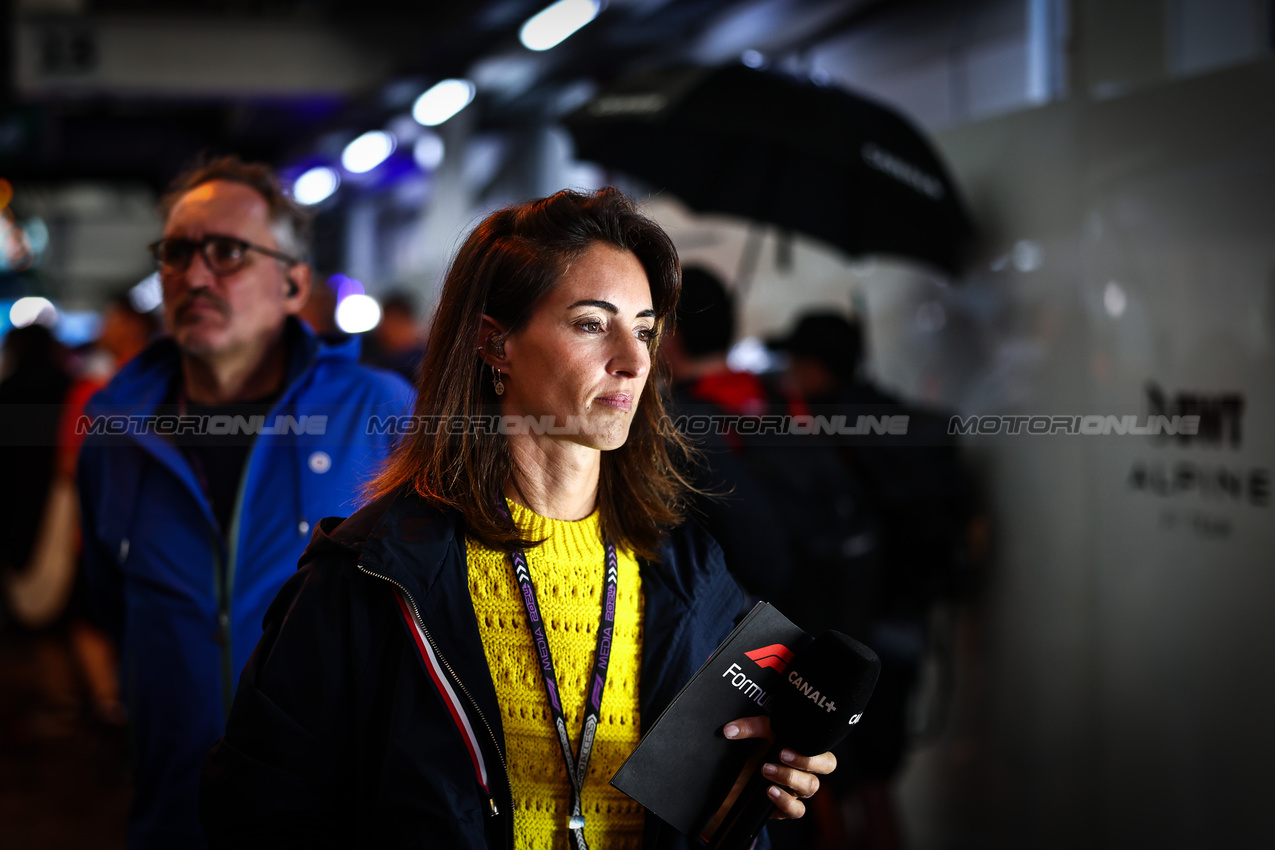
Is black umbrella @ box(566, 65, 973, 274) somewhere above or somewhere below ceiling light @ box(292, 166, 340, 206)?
below

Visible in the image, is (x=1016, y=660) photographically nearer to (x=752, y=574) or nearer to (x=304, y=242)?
(x=752, y=574)

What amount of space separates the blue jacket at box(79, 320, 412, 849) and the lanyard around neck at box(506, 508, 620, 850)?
610mm

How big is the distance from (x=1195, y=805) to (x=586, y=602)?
2356 mm

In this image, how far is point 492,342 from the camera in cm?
154

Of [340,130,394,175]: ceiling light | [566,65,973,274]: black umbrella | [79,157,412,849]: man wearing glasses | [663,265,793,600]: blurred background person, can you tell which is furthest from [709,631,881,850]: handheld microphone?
[340,130,394,175]: ceiling light

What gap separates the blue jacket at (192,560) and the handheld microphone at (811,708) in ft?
3.19

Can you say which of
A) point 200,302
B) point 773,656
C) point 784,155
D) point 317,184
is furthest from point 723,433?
point 317,184

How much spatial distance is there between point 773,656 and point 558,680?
32 centimetres

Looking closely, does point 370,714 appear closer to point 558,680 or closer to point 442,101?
point 558,680

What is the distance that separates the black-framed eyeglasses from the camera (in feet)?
7.02

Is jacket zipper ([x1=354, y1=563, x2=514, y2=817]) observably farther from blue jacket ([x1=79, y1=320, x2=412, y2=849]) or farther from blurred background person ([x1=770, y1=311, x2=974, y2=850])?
blurred background person ([x1=770, y1=311, x2=974, y2=850])

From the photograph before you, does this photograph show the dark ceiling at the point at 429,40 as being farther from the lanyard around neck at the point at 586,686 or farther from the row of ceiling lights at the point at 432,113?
the lanyard around neck at the point at 586,686

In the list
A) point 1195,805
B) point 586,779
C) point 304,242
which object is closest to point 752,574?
point 586,779

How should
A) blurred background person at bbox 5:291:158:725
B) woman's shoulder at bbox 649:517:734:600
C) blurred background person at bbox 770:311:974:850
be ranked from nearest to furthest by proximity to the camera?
woman's shoulder at bbox 649:517:734:600 < blurred background person at bbox 770:311:974:850 < blurred background person at bbox 5:291:158:725
